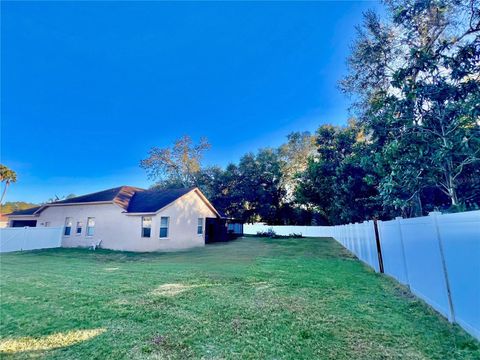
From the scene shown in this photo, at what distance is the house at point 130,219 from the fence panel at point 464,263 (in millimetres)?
13984

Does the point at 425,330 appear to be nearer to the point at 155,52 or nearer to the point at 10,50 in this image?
the point at 155,52

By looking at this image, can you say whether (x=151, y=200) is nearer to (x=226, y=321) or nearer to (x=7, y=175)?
(x=226, y=321)

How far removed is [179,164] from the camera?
3384cm

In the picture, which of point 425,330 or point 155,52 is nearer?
point 425,330

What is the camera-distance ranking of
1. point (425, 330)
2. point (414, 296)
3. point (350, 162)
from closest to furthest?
point (425, 330) < point (414, 296) < point (350, 162)

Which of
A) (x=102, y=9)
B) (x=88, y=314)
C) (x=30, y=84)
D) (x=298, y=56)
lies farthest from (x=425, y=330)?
(x=30, y=84)

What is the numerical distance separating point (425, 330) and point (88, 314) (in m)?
5.15

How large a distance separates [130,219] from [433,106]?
51.7ft

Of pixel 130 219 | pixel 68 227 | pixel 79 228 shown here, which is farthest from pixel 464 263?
pixel 68 227

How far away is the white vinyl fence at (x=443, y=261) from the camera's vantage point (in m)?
2.73

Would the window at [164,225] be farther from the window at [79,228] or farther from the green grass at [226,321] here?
the green grass at [226,321]

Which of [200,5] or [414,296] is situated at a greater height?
[200,5]

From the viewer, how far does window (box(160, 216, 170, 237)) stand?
15384 millimetres

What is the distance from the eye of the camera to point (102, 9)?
12.1 m
